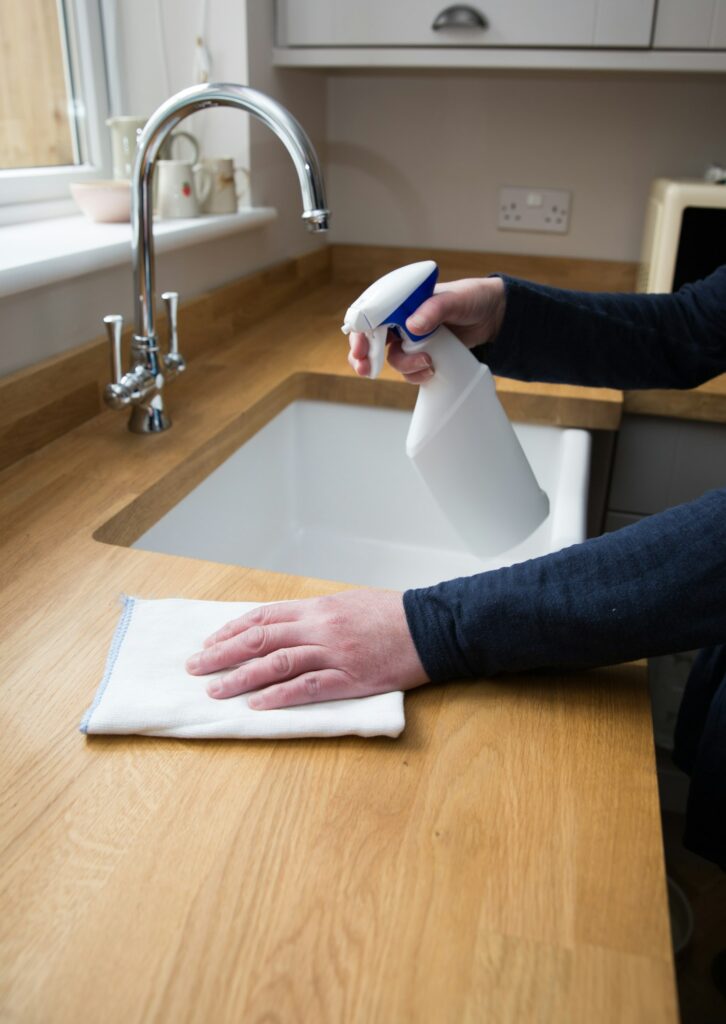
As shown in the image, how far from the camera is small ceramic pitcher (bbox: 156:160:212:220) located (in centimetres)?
137

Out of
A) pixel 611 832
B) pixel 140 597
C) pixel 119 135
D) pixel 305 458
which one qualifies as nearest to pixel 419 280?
pixel 140 597

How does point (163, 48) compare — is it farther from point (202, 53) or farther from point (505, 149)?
point (505, 149)

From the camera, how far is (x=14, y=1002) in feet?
1.36

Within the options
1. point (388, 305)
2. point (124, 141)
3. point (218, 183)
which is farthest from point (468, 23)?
point (388, 305)

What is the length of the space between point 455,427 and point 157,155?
0.48 m

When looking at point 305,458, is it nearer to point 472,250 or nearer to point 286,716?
point 472,250

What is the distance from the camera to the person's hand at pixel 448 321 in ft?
2.50

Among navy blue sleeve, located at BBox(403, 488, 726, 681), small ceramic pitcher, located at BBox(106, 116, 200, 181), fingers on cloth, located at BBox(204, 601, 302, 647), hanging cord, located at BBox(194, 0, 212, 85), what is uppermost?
hanging cord, located at BBox(194, 0, 212, 85)

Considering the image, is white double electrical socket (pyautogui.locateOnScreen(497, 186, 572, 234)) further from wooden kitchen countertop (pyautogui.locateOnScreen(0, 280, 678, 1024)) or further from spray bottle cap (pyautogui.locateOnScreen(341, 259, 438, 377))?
wooden kitchen countertop (pyautogui.locateOnScreen(0, 280, 678, 1024))

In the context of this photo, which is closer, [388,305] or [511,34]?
[388,305]

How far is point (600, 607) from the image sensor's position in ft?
2.01

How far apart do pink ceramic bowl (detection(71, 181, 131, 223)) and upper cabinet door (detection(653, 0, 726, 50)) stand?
2.85 feet

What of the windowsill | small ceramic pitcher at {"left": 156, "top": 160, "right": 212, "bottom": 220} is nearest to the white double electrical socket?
the windowsill

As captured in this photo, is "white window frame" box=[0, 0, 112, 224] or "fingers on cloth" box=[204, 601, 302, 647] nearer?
"fingers on cloth" box=[204, 601, 302, 647]
